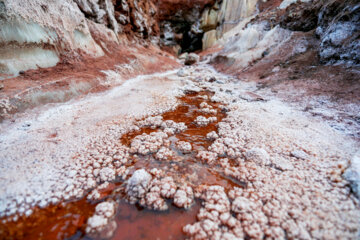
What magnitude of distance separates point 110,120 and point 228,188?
11.3 ft

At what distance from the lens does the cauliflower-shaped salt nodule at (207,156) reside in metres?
2.79

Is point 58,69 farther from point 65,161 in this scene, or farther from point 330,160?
point 330,160

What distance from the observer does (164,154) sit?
9.52 ft

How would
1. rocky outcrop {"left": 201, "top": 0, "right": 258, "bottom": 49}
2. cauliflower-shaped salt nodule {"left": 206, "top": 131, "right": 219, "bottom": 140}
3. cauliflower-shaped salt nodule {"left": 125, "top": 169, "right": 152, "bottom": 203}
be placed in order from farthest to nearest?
rocky outcrop {"left": 201, "top": 0, "right": 258, "bottom": 49}
cauliflower-shaped salt nodule {"left": 206, "top": 131, "right": 219, "bottom": 140}
cauliflower-shaped salt nodule {"left": 125, "top": 169, "right": 152, "bottom": 203}

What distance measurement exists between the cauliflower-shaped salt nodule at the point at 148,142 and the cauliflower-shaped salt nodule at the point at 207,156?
782mm

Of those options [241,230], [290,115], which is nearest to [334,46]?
[290,115]

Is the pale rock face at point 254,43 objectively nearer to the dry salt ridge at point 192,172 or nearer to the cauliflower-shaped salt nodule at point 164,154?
the dry salt ridge at point 192,172

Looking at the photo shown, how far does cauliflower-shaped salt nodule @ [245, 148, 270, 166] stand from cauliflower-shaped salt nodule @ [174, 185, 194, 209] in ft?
4.21

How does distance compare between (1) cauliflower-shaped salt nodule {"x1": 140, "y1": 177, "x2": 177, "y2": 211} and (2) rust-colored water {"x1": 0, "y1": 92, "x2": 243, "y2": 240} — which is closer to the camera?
(2) rust-colored water {"x1": 0, "y1": 92, "x2": 243, "y2": 240}

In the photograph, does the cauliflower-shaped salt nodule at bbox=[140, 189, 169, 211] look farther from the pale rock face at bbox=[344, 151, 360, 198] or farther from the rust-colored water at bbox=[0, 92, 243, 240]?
the pale rock face at bbox=[344, 151, 360, 198]

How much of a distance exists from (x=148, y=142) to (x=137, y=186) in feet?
3.83

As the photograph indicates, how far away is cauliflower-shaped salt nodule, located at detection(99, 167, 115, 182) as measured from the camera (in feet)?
7.88

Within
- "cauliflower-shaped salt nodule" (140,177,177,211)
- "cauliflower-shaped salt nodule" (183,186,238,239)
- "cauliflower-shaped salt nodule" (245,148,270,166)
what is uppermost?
"cauliflower-shaped salt nodule" (245,148,270,166)

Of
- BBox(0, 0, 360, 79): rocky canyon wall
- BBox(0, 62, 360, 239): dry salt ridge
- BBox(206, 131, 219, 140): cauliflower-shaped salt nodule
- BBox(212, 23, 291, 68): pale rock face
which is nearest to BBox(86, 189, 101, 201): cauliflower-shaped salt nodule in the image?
BBox(0, 62, 360, 239): dry salt ridge
